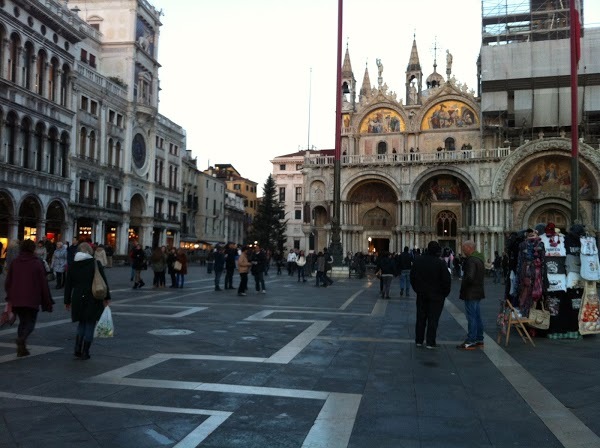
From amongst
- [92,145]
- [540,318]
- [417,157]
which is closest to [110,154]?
[92,145]

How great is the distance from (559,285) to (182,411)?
782cm

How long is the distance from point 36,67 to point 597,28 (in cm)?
4111

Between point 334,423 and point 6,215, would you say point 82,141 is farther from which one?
point 334,423

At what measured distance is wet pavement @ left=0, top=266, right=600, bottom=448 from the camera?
484 cm

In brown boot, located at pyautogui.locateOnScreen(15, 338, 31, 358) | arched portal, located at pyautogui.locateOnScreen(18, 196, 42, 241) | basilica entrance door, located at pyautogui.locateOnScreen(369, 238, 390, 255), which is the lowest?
brown boot, located at pyautogui.locateOnScreen(15, 338, 31, 358)

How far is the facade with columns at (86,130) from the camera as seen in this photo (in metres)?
32.3

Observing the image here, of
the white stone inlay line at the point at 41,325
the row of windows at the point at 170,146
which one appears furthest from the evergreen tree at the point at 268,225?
the white stone inlay line at the point at 41,325

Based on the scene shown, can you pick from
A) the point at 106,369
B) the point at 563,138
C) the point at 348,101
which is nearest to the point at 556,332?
the point at 106,369

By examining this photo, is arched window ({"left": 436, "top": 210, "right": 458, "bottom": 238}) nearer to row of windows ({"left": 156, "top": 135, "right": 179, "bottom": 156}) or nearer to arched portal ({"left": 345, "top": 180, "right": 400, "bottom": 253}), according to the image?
arched portal ({"left": 345, "top": 180, "right": 400, "bottom": 253})

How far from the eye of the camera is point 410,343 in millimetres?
9773

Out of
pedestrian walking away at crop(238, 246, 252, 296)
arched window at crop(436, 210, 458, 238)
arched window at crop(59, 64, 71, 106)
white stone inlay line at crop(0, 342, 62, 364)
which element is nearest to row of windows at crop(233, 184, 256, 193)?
arched window at crop(436, 210, 458, 238)

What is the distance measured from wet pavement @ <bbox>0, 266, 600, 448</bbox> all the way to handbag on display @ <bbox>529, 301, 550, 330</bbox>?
348 mm

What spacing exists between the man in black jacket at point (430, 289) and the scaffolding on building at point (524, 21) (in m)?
43.7

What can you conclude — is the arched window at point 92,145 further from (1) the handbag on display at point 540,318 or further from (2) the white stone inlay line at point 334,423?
(2) the white stone inlay line at point 334,423
